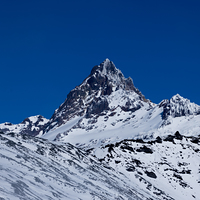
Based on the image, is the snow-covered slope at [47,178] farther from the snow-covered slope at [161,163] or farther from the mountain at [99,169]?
the snow-covered slope at [161,163]

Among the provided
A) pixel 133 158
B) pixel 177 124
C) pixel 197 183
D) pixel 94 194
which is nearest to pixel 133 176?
pixel 133 158

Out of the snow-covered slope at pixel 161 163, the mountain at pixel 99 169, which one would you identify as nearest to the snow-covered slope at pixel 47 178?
the mountain at pixel 99 169

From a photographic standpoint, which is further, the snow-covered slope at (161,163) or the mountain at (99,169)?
the snow-covered slope at (161,163)

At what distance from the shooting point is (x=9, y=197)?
706 inches

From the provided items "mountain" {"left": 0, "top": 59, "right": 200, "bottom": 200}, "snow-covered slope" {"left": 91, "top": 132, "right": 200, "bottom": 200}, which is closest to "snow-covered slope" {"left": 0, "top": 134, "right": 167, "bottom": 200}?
"mountain" {"left": 0, "top": 59, "right": 200, "bottom": 200}

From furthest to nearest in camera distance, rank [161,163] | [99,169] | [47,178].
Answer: [161,163] → [99,169] → [47,178]

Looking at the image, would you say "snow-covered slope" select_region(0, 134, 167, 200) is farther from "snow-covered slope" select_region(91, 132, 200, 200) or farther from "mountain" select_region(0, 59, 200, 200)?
"snow-covered slope" select_region(91, 132, 200, 200)

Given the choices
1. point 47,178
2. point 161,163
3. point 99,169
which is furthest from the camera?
point 161,163

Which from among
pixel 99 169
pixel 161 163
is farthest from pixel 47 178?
pixel 161 163

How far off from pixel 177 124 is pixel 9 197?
172701 millimetres

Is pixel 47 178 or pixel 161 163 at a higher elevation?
pixel 161 163

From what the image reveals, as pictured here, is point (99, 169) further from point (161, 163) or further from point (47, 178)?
point (161, 163)

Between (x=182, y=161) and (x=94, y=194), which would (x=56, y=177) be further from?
(x=182, y=161)

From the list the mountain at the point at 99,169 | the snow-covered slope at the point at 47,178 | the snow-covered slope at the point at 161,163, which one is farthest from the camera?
the snow-covered slope at the point at 161,163
